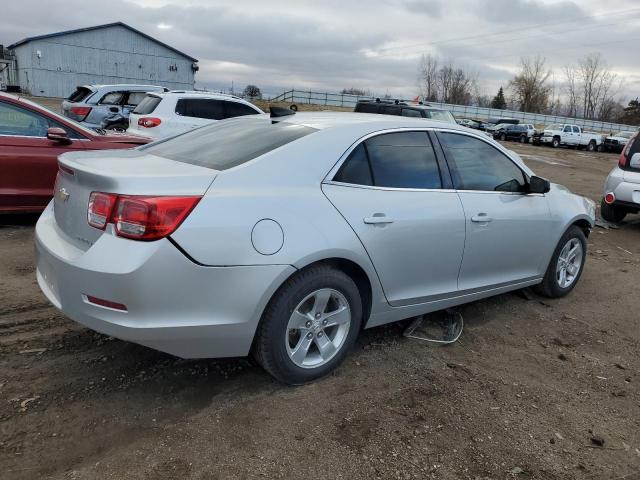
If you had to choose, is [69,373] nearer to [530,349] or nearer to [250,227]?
[250,227]

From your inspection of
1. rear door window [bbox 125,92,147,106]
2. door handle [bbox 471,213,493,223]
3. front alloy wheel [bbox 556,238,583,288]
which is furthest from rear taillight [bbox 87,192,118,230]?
rear door window [bbox 125,92,147,106]

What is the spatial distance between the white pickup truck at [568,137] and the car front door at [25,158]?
116ft

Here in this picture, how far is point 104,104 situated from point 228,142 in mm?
12369

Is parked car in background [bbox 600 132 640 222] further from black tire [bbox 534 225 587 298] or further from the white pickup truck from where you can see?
the white pickup truck

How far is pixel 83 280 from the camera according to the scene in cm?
275

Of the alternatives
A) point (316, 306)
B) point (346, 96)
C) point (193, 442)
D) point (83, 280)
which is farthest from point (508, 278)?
point (346, 96)

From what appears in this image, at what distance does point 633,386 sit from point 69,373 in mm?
3537

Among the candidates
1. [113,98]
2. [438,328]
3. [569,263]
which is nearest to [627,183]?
[569,263]

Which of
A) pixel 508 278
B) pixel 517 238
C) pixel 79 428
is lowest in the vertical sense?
pixel 79 428

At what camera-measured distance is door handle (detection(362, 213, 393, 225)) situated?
10.9 ft

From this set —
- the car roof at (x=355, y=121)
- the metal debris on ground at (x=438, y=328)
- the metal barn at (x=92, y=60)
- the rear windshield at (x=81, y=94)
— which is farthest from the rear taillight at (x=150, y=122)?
the metal barn at (x=92, y=60)

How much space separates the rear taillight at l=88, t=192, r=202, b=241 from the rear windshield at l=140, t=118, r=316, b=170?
1.45ft

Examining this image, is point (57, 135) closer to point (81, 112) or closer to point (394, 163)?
point (394, 163)

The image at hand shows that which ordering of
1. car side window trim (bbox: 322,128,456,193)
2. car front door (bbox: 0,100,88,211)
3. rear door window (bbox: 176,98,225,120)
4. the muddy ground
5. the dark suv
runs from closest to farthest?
the muddy ground < car side window trim (bbox: 322,128,456,193) < car front door (bbox: 0,100,88,211) < rear door window (bbox: 176,98,225,120) < the dark suv
